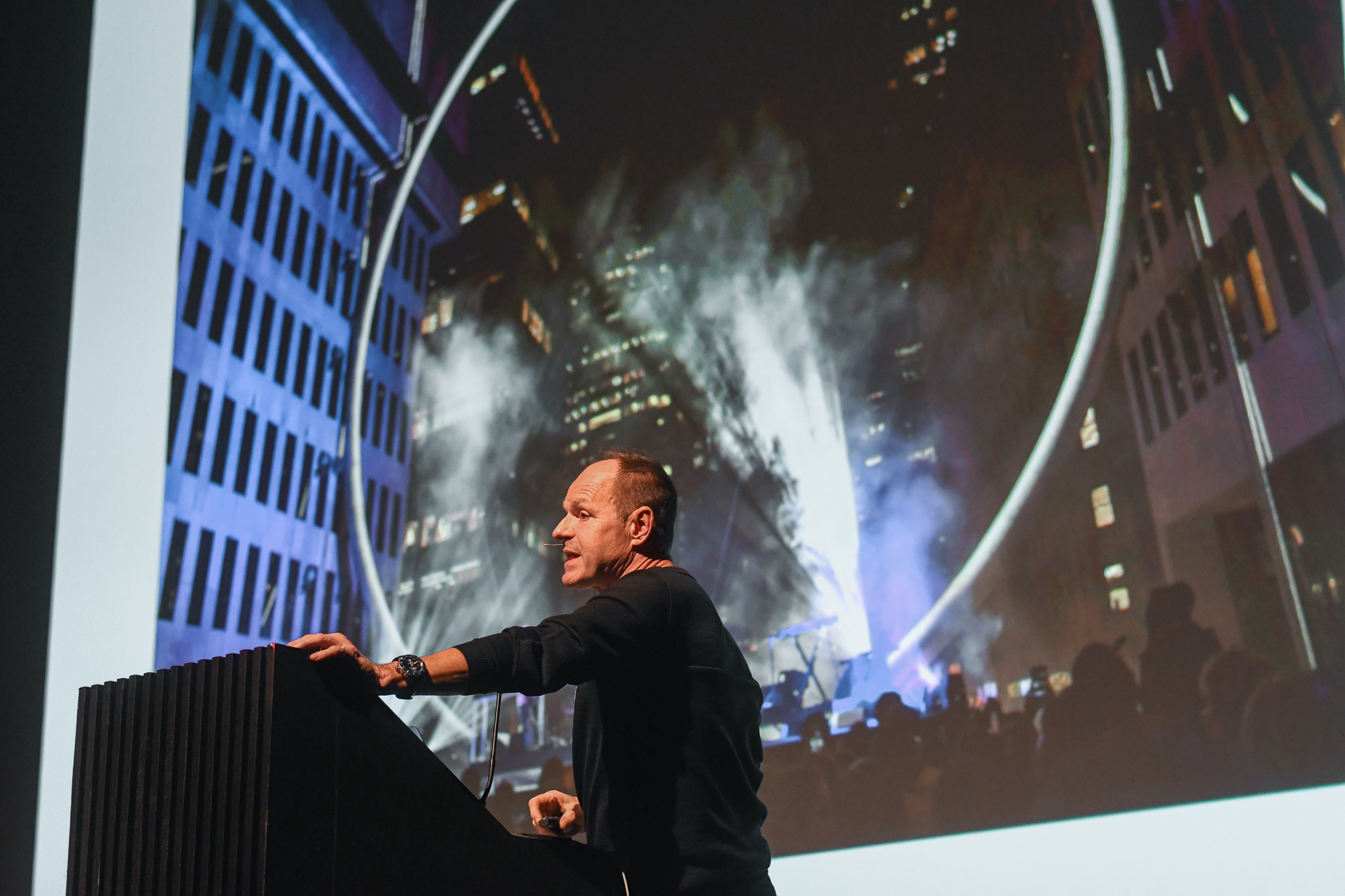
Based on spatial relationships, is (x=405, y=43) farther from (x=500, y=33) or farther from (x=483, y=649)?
(x=483, y=649)

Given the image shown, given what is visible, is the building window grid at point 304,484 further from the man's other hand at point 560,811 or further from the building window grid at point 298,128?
the man's other hand at point 560,811

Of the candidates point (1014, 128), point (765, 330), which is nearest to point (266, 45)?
point (765, 330)

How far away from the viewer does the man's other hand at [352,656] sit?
109 centimetres

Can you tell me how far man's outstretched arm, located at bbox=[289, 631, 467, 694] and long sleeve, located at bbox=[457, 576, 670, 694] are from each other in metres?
0.01

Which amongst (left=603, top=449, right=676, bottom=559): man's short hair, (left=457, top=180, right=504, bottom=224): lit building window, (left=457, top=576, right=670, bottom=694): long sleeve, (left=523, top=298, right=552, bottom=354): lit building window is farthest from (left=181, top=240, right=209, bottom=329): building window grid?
(left=457, top=576, right=670, bottom=694): long sleeve

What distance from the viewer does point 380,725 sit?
1.14m

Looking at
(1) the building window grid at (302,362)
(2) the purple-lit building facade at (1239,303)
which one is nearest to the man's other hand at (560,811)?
(2) the purple-lit building facade at (1239,303)

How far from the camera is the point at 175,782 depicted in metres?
1.10

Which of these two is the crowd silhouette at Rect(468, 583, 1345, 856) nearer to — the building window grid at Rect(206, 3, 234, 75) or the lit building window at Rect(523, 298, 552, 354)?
the lit building window at Rect(523, 298, 552, 354)

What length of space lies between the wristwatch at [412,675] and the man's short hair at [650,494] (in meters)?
0.54

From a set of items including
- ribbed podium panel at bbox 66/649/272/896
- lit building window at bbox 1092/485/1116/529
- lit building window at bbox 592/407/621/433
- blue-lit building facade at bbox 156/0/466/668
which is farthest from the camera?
blue-lit building facade at bbox 156/0/466/668

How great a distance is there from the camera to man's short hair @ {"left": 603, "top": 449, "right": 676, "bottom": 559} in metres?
1.61

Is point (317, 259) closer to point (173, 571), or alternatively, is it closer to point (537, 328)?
point (537, 328)

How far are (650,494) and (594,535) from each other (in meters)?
0.11
